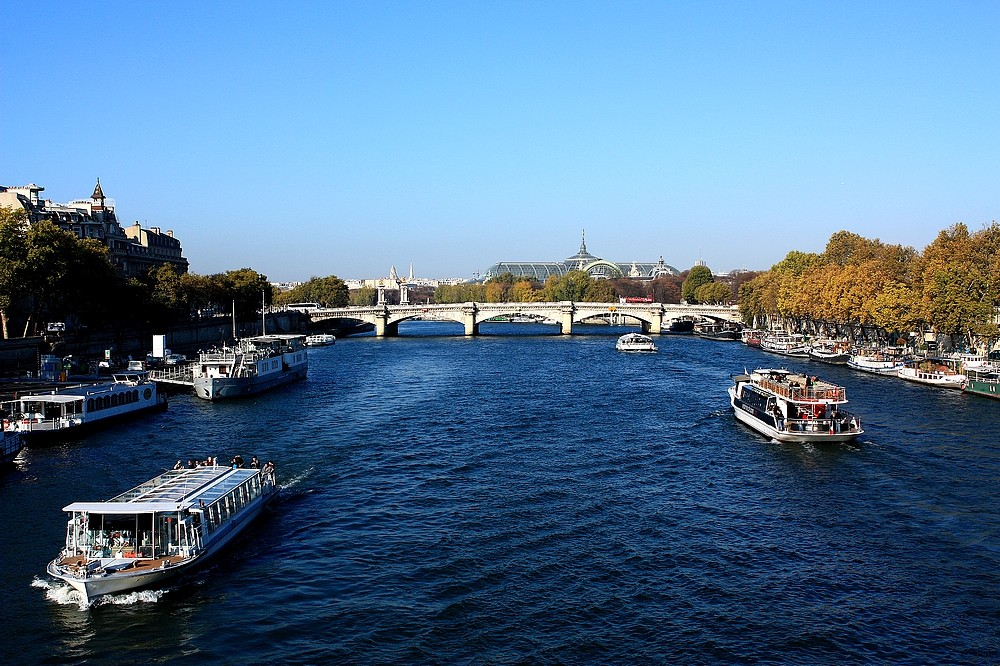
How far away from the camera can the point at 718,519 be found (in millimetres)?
32500

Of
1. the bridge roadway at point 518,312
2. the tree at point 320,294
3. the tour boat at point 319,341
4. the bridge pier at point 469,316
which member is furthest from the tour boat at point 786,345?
the tree at point 320,294

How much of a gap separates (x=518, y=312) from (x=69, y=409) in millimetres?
99272

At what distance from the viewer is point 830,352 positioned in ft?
311

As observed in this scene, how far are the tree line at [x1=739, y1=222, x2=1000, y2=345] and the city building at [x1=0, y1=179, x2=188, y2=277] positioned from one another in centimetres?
8485

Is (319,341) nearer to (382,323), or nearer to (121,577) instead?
(382,323)

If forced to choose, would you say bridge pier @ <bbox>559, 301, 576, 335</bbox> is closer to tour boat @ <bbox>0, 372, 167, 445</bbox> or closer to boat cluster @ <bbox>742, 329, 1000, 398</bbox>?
boat cluster @ <bbox>742, 329, 1000, 398</bbox>

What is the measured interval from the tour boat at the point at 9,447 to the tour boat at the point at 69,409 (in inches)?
117

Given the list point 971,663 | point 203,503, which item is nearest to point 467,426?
point 203,503

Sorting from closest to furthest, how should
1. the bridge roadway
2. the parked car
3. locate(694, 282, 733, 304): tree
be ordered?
→ 1. the parked car
2. the bridge roadway
3. locate(694, 282, 733, 304): tree

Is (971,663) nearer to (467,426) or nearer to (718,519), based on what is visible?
(718,519)

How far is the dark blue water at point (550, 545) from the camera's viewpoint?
2220 centimetres

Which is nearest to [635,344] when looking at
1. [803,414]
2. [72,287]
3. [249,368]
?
[249,368]

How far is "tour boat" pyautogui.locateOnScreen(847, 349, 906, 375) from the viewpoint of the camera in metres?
79.5

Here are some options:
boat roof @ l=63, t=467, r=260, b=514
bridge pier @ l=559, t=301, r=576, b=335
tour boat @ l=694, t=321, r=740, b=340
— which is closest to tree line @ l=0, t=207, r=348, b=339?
boat roof @ l=63, t=467, r=260, b=514
